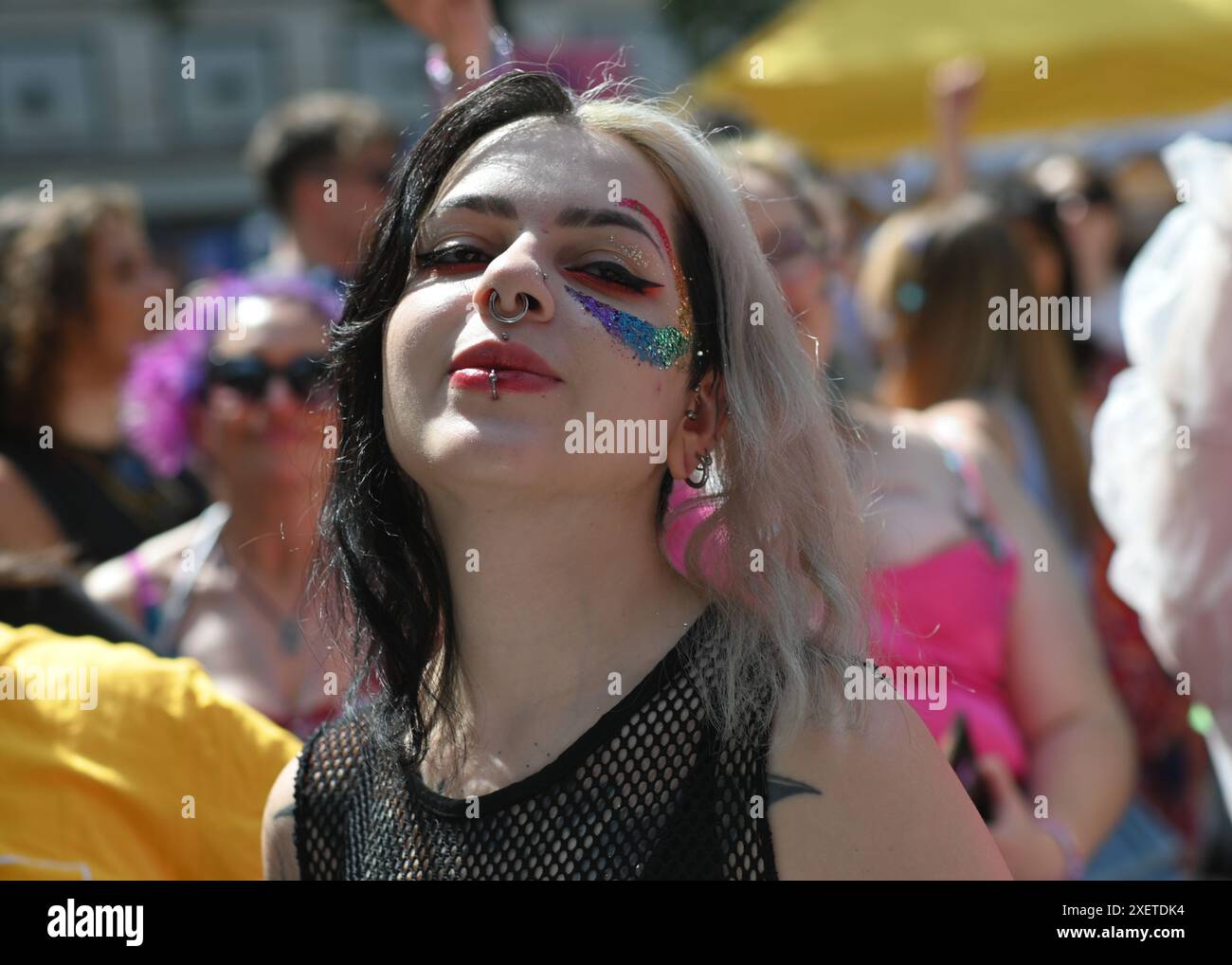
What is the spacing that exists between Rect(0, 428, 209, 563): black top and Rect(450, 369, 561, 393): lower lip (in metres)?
2.23

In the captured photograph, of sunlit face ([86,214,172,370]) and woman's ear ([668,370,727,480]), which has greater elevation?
sunlit face ([86,214,172,370])

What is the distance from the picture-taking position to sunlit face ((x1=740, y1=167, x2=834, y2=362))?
2594mm

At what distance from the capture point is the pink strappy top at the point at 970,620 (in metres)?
2.40

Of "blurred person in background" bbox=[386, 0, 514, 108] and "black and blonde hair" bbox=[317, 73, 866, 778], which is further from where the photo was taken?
"blurred person in background" bbox=[386, 0, 514, 108]

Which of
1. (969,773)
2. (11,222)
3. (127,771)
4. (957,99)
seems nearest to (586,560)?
(127,771)

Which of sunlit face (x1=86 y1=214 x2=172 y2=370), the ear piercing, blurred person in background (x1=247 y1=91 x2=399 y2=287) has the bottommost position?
the ear piercing

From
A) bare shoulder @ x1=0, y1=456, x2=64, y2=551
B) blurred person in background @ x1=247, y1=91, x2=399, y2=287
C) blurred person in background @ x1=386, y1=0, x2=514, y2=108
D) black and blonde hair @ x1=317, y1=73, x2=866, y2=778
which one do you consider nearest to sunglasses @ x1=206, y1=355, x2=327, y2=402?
bare shoulder @ x1=0, y1=456, x2=64, y2=551

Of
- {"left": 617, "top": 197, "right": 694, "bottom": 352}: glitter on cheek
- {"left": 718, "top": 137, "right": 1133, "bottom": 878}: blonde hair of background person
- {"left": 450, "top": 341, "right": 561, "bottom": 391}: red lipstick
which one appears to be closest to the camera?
{"left": 450, "top": 341, "right": 561, "bottom": 391}: red lipstick

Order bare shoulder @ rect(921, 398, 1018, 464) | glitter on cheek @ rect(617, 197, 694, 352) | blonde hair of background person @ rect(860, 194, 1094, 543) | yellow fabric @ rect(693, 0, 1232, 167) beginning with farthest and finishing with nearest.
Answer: yellow fabric @ rect(693, 0, 1232, 167), blonde hair of background person @ rect(860, 194, 1094, 543), bare shoulder @ rect(921, 398, 1018, 464), glitter on cheek @ rect(617, 197, 694, 352)

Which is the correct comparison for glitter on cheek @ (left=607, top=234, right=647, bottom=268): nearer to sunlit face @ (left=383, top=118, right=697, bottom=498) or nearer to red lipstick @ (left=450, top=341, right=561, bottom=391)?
sunlit face @ (left=383, top=118, right=697, bottom=498)

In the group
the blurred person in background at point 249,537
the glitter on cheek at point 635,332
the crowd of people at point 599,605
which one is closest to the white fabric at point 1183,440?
the crowd of people at point 599,605

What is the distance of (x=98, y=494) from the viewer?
3635mm
